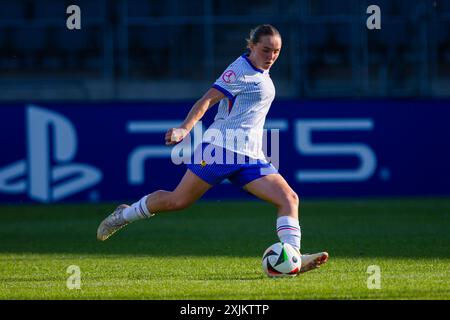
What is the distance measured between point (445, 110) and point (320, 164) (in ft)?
7.56

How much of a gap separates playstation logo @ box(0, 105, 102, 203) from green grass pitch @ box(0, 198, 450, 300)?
1.11ft

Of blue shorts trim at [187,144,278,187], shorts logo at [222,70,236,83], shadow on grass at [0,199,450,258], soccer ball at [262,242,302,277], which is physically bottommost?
shadow on grass at [0,199,450,258]

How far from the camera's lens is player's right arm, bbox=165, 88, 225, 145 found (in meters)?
→ 7.44

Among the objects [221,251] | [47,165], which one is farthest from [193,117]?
[47,165]

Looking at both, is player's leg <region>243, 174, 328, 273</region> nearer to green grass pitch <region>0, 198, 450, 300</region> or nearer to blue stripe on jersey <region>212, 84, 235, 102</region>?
green grass pitch <region>0, 198, 450, 300</region>

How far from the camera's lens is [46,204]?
15.8 meters

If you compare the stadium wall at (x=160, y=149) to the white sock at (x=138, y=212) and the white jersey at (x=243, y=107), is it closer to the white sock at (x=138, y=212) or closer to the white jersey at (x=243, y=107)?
the white sock at (x=138, y=212)

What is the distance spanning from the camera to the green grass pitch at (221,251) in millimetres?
7289

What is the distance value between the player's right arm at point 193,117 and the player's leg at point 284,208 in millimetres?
710

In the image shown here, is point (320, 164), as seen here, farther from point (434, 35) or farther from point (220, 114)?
point (220, 114)

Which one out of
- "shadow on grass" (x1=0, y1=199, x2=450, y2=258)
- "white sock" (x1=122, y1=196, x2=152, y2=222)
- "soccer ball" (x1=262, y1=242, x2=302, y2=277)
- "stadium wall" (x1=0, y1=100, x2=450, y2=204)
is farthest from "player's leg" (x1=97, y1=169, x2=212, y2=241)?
"stadium wall" (x1=0, y1=100, x2=450, y2=204)

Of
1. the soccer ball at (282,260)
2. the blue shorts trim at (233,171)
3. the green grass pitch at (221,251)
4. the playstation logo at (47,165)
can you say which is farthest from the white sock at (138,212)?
the playstation logo at (47,165)

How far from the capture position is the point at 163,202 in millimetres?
8320
